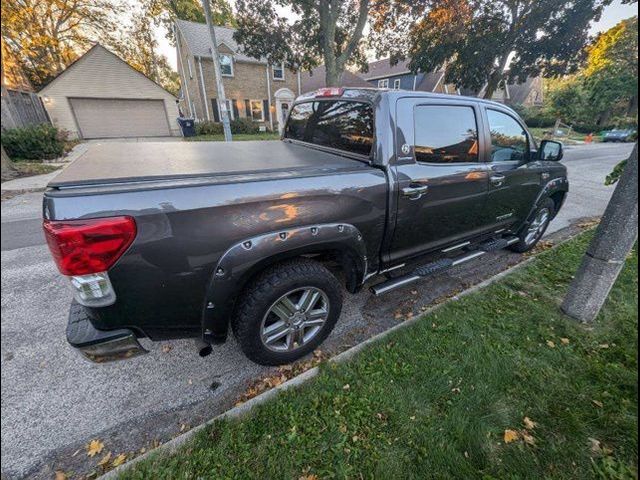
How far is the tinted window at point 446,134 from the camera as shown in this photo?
8.11 feet

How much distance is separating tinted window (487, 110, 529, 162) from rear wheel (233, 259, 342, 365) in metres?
2.36

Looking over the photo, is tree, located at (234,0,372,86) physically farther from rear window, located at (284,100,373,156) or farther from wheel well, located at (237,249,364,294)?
wheel well, located at (237,249,364,294)

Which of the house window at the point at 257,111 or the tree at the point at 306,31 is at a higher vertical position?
the tree at the point at 306,31

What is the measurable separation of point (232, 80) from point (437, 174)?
22665 mm

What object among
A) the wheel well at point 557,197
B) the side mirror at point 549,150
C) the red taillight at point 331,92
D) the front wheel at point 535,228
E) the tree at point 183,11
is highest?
the tree at point 183,11

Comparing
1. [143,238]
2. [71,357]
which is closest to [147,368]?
[71,357]

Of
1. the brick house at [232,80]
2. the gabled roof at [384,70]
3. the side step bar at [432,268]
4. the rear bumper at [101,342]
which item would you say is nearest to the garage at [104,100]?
the brick house at [232,80]

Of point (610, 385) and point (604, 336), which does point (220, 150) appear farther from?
point (604, 336)

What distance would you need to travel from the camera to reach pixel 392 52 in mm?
16125

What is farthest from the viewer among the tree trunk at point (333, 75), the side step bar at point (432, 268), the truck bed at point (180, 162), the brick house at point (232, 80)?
the brick house at point (232, 80)

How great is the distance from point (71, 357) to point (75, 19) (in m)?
3.07

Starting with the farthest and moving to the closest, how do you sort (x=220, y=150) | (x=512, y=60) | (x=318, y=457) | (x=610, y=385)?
1. (x=512, y=60)
2. (x=220, y=150)
3. (x=610, y=385)
4. (x=318, y=457)

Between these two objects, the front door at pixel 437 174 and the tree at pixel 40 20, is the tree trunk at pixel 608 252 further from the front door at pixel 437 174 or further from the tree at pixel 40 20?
the tree at pixel 40 20

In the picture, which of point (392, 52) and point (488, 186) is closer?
point (488, 186)
